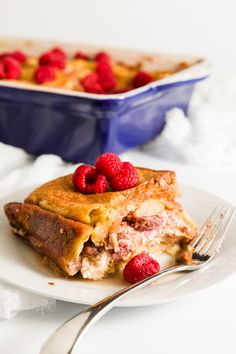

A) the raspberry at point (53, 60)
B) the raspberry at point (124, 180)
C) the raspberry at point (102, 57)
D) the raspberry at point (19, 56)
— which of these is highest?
the raspberry at point (124, 180)

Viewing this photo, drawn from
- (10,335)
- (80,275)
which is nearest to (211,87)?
(80,275)

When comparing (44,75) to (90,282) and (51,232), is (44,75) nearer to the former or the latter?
(51,232)

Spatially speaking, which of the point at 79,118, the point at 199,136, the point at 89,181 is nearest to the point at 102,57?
the point at 199,136

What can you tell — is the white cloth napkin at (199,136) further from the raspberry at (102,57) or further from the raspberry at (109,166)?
the raspberry at (109,166)

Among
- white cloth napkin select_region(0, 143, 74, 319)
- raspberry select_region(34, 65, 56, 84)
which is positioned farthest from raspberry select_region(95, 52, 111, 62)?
white cloth napkin select_region(0, 143, 74, 319)

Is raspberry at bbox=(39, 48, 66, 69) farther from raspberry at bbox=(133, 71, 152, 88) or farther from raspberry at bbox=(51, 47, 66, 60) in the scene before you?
raspberry at bbox=(133, 71, 152, 88)

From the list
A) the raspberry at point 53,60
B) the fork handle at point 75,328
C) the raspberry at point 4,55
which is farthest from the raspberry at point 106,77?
the fork handle at point 75,328
